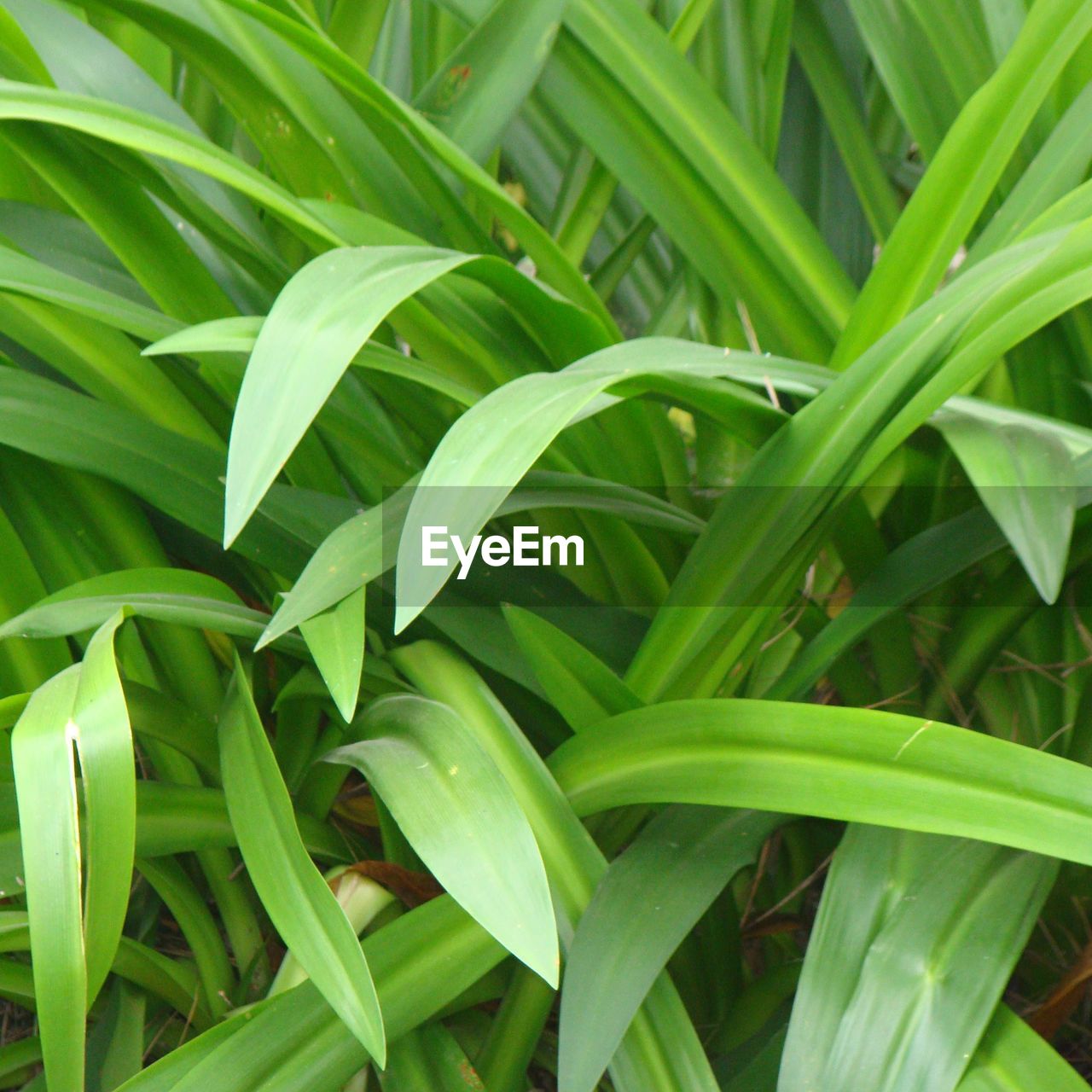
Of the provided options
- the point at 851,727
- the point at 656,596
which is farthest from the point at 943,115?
the point at 851,727

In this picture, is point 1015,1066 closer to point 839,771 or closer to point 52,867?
point 839,771

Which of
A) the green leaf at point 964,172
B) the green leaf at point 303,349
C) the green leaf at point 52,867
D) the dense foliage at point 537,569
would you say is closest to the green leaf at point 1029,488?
the dense foliage at point 537,569

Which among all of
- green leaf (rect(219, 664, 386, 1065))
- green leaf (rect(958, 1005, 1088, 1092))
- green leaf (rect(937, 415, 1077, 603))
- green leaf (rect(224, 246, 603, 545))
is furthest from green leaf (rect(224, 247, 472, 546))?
green leaf (rect(958, 1005, 1088, 1092))

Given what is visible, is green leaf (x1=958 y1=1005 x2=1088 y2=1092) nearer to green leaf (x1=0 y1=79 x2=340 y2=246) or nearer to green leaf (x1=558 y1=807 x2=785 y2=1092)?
green leaf (x1=558 y1=807 x2=785 y2=1092)

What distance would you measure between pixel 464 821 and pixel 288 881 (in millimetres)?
68

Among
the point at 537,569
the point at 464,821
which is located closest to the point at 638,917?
the point at 464,821

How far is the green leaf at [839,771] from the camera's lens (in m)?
0.43

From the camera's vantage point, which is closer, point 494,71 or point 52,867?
point 52,867

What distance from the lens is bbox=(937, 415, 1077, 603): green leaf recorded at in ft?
1.47

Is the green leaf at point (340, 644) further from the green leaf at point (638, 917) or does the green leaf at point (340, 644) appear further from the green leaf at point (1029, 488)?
the green leaf at point (1029, 488)

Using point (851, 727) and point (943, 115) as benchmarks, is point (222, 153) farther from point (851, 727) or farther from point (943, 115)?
point (943, 115)

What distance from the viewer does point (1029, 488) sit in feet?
1.53

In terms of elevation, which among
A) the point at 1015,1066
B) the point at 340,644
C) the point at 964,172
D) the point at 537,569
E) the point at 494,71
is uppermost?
the point at 494,71

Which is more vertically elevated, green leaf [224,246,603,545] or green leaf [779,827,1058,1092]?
green leaf [224,246,603,545]
